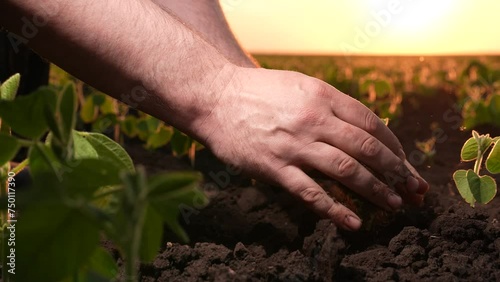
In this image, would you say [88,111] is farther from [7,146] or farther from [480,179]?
[7,146]

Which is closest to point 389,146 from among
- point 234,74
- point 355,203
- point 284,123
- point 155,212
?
point 355,203

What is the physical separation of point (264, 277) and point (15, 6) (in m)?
0.99

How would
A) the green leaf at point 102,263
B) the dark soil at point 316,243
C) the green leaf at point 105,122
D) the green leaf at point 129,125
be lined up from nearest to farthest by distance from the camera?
the green leaf at point 102,263, the dark soil at point 316,243, the green leaf at point 105,122, the green leaf at point 129,125

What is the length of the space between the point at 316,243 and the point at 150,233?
79 centimetres

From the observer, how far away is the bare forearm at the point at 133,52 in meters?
1.78

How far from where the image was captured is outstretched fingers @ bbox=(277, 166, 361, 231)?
1804 millimetres

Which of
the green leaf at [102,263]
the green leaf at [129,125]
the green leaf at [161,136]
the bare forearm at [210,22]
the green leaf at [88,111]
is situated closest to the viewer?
the green leaf at [102,263]

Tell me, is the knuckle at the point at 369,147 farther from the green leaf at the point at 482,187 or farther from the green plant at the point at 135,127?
the green plant at the point at 135,127

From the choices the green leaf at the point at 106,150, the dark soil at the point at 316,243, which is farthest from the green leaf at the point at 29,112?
the dark soil at the point at 316,243

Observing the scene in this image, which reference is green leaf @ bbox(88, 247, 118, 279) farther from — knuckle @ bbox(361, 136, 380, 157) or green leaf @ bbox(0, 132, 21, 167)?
knuckle @ bbox(361, 136, 380, 157)

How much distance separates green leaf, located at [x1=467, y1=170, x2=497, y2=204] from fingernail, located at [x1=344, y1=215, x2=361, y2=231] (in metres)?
0.35

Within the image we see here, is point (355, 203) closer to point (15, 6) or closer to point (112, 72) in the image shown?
point (112, 72)

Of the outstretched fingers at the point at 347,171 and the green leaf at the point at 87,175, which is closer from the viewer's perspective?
the green leaf at the point at 87,175

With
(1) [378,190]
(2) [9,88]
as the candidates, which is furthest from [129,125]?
(2) [9,88]
